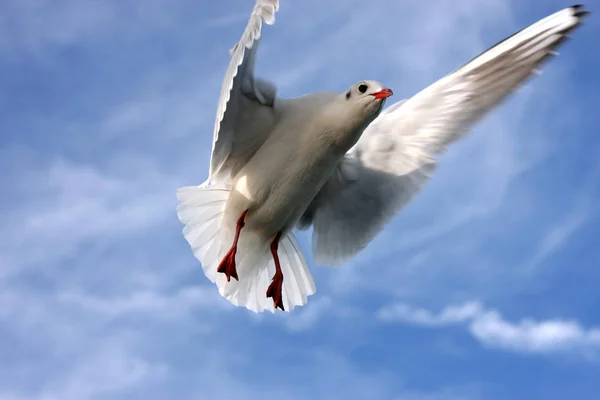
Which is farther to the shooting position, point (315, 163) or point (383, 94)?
point (315, 163)

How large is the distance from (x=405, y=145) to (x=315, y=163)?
3.58 ft

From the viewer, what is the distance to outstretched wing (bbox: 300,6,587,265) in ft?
21.4

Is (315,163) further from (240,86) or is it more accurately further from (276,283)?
(276,283)

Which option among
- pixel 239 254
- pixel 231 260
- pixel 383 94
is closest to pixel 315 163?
Result: pixel 383 94

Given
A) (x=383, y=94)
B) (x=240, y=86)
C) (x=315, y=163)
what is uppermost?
(x=240, y=86)

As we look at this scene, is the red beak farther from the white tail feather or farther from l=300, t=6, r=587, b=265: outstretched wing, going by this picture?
the white tail feather

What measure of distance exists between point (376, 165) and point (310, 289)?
4.06 ft

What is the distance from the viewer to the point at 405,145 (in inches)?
273

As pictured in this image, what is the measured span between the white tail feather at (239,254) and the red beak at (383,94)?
1.48 meters

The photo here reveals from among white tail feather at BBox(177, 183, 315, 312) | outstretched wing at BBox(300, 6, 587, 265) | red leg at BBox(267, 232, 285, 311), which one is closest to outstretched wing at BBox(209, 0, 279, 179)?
white tail feather at BBox(177, 183, 315, 312)

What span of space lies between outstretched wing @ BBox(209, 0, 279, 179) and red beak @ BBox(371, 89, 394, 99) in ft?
2.55

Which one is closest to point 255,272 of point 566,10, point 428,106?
point 428,106

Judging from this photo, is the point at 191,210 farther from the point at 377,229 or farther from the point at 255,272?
the point at 377,229

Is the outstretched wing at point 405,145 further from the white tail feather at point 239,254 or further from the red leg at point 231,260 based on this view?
the red leg at point 231,260
